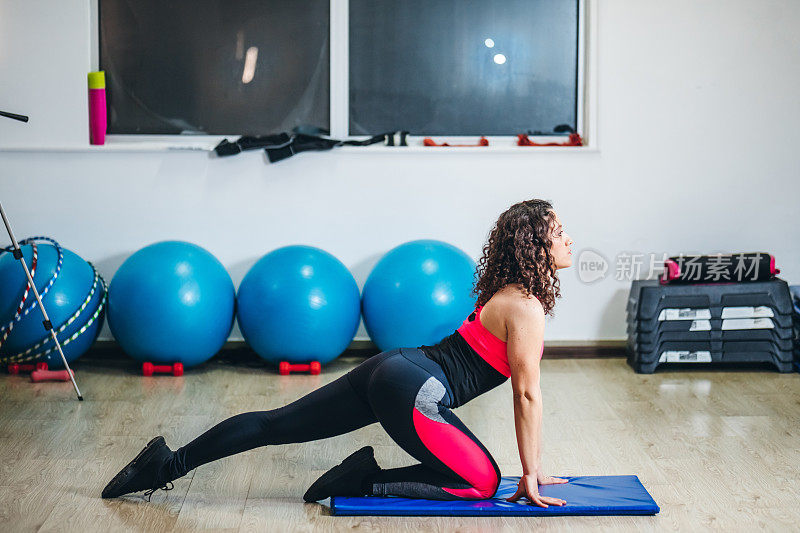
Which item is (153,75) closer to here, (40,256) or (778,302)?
(40,256)

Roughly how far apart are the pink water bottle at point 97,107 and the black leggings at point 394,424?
97.0 inches

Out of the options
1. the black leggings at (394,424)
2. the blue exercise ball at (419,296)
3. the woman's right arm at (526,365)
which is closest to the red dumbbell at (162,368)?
the blue exercise ball at (419,296)

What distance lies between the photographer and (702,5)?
4.51 meters

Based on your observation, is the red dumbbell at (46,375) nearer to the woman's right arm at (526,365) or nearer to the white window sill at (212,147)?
the white window sill at (212,147)

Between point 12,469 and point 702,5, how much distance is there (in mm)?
3954

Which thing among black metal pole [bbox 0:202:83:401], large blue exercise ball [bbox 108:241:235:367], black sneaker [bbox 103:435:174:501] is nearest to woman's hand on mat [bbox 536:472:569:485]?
black sneaker [bbox 103:435:174:501]

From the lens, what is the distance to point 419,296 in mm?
4039

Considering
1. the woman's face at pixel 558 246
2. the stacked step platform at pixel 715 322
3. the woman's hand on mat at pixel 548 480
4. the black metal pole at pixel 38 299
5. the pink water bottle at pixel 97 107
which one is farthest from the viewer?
the pink water bottle at pixel 97 107

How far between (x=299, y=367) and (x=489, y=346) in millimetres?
1877

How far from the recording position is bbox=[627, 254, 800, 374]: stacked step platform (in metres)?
4.26

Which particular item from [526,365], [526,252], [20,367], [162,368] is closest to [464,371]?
[526,365]

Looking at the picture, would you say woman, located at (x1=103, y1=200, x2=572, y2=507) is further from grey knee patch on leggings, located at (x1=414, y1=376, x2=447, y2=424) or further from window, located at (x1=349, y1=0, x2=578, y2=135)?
window, located at (x1=349, y1=0, x2=578, y2=135)

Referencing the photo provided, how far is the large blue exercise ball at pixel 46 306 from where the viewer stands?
395 centimetres

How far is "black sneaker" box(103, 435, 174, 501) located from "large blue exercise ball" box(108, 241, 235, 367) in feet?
4.74
